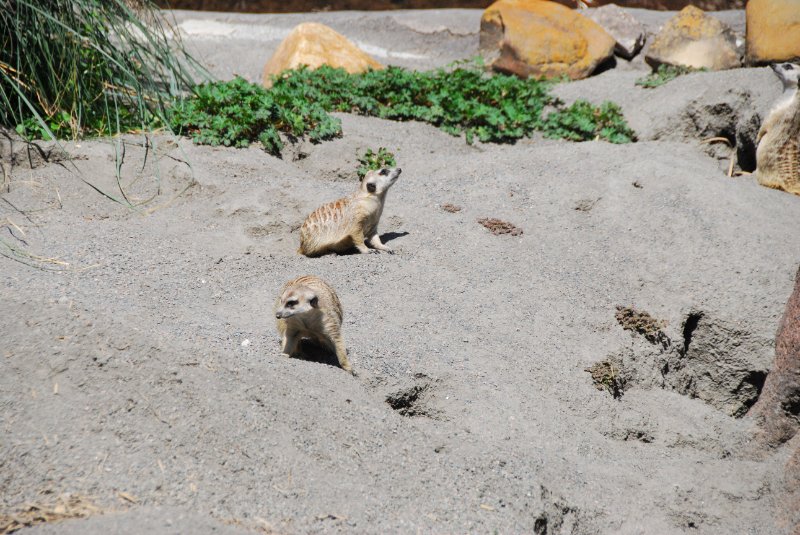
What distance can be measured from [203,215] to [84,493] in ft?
8.89

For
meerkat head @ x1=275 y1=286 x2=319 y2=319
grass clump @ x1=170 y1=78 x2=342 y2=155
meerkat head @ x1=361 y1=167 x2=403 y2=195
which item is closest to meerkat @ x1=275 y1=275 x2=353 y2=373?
meerkat head @ x1=275 y1=286 x2=319 y2=319

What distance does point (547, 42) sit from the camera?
8320 mm

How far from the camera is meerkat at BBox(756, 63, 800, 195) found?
5805 mm

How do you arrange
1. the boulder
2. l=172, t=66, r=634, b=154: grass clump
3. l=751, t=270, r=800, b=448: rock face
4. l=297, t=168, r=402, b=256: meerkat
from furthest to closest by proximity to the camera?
the boulder
l=172, t=66, r=634, b=154: grass clump
l=297, t=168, r=402, b=256: meerkat
l=751, t=270, r=800, b=448: rock face

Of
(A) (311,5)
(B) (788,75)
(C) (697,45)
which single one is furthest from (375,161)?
(A) (311,5)

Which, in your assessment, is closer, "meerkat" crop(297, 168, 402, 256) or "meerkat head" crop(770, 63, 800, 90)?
"meerkat" crop(297, 168, 402, 256)

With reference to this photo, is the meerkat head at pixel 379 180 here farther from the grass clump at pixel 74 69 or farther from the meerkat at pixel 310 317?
the grass clump at pixel 74 69

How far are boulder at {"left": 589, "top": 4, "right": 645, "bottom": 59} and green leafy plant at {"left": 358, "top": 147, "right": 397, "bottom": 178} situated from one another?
166 inches

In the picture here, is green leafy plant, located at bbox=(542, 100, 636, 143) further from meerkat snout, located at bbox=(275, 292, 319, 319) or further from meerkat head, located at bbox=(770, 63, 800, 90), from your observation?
meerkat snout, located at bbox=(275, 292, 319, 319)

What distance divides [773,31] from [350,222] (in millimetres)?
4826

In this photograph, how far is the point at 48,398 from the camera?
9.50 ft

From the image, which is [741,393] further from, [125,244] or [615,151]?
[125,244]

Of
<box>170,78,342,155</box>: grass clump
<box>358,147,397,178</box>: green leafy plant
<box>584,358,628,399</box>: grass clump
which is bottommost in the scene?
<box>584,358,628,399</box>: grass clump

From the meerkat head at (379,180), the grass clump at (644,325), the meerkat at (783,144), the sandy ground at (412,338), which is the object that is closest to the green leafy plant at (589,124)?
the sandy ground at (412,338)
